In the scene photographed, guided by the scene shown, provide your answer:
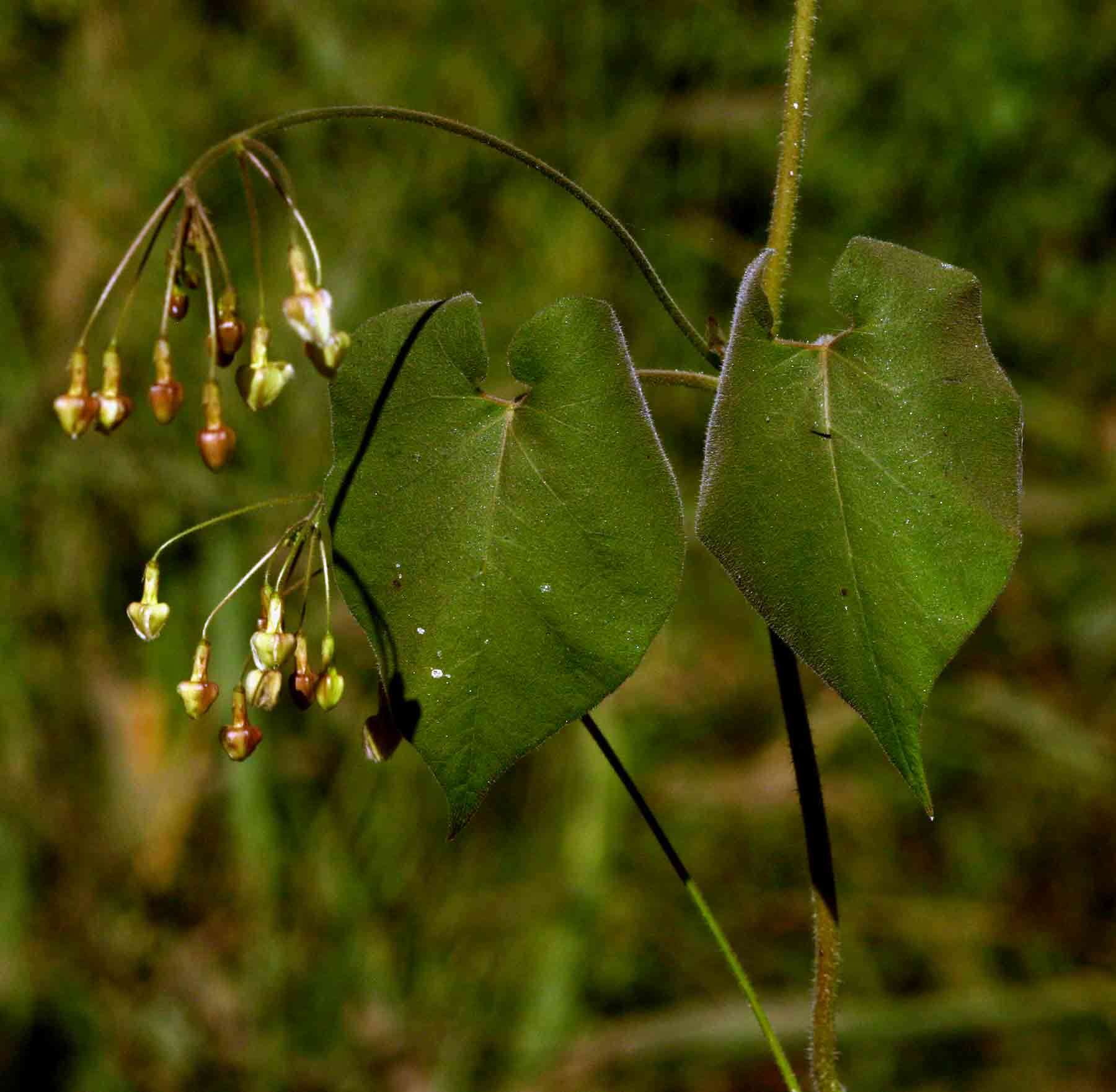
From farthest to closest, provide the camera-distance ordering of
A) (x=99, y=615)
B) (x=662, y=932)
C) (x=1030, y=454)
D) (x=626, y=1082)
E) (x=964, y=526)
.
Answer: (x=1030, y=454) < (x=99, y=615) < (x=662, y=932) < (x=626, y=1082) < (x=964, y=526)

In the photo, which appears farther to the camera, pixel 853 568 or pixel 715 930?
pixel 715 930

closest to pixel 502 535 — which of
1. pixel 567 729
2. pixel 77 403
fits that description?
pixel 77 403

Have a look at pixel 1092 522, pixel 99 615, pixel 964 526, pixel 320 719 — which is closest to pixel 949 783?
pixel 1092 522

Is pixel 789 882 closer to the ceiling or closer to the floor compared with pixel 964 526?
closer to the floor

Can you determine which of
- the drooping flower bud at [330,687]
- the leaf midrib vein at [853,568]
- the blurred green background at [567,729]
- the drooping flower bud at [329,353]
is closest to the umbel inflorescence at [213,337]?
the drooping flower bud at [329,353]

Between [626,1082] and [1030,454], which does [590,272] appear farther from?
[626,1082]

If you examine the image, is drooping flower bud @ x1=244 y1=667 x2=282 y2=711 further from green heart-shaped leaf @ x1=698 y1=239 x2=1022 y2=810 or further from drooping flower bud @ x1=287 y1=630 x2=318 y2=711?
green heart-shaped leaf @ x1=698 y1=239 x2=1022 y2=810

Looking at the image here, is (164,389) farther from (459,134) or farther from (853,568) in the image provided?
(853,568)
